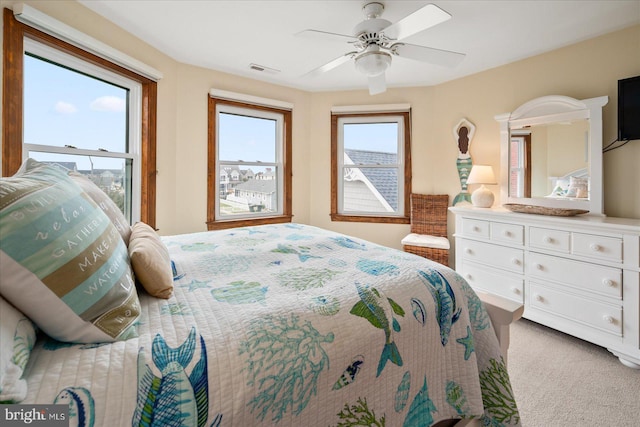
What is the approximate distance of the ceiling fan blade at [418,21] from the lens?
65.5 inches

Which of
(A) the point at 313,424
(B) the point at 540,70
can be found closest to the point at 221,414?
(A) the point at 313,424

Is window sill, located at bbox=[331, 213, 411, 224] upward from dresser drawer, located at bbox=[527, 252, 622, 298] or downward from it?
upward

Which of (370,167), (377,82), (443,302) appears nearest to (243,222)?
(370,167)

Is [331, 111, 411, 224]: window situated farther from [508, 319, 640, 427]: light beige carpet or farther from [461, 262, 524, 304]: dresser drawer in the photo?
[508, 319, 640, 427]: light beige carpet

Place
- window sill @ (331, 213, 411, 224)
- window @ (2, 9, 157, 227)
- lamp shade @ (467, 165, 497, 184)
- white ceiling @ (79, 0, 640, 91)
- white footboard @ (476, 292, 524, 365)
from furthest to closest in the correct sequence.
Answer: window sill @ (331, 213, 411, 224) → lamp shade @ (467, 165, 497, 184) → white ceiling @ (79, 0, 640, 91) → window @ (2, 9, 157, 227) → white footboard @ (476, 292, 524, 365)

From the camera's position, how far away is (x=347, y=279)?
1.21 metres

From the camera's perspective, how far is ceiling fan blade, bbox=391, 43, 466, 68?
212 cm

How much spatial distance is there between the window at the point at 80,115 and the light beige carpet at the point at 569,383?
10.6 ft

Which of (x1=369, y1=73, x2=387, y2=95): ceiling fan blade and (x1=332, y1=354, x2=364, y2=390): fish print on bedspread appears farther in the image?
(x1=369, y1=73, x2=387, y2=95): ceiling fan blade

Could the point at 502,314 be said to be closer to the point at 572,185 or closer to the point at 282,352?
the point at 282,352

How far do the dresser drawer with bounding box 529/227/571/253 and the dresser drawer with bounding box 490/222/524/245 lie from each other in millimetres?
86

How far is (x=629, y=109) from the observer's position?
231cm

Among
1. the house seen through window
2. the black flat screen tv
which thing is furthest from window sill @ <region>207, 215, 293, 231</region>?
the black flat screen tv

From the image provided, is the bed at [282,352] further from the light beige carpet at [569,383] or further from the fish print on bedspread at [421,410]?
the light beige carpet at [569,383]
